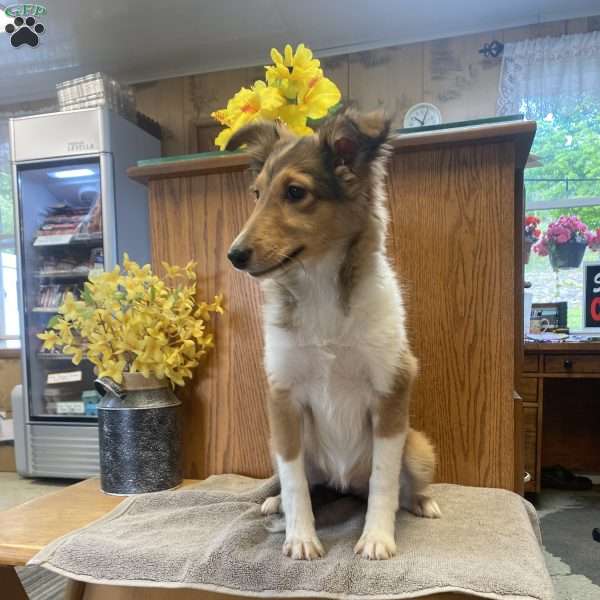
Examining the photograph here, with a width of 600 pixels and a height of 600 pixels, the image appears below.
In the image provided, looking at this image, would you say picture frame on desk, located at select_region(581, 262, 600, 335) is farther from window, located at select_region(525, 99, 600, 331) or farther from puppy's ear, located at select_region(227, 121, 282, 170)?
puppy's ear, located at select_region(227, 121, 282, 170)

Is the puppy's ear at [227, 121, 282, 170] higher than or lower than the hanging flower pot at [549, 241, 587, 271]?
higher

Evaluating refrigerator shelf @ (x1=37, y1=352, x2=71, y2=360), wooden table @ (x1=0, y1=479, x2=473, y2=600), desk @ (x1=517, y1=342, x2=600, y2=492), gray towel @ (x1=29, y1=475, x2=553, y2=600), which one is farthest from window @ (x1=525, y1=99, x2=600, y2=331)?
refrigerator shelf @ (x1=37, y1=352, x2=71, y2=360)

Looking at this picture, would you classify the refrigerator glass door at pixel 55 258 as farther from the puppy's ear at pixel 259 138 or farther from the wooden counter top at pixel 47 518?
the puppy's ear at pixel 259 138

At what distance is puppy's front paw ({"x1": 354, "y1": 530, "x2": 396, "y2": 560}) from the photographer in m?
0.90

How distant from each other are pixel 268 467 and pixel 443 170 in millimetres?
890

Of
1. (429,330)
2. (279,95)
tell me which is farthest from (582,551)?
(279,95)

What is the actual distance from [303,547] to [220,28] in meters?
3.26

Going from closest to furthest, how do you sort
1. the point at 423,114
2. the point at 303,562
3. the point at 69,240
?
the point at 303,562
the point at 69,240
the point at 423,114

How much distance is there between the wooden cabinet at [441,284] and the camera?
3.87 feet

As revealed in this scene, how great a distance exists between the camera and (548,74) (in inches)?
125

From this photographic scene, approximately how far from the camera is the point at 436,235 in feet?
4.01

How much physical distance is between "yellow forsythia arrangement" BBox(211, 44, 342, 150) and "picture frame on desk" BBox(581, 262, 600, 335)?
2.38 metres

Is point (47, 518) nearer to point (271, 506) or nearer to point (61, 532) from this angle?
point (61, 532)

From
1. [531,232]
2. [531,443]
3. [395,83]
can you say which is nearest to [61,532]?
[531,443]
